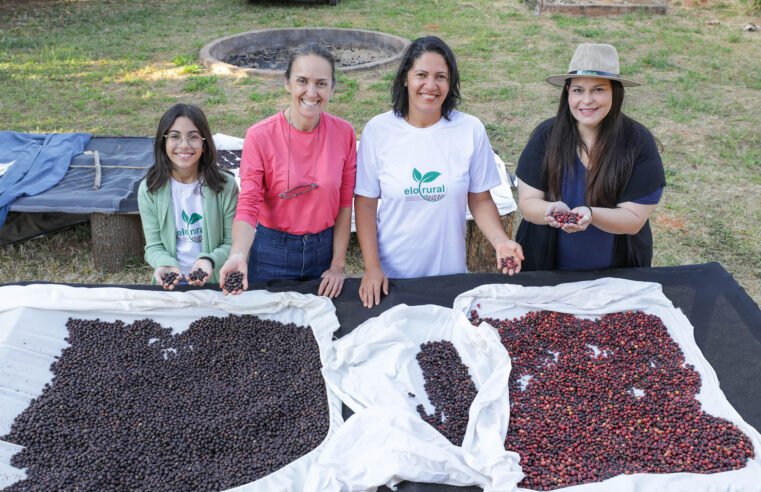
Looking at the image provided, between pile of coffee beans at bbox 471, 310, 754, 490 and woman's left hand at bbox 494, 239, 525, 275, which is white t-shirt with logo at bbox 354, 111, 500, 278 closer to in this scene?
woman's left hand at bbox 494, 239, 525, 275

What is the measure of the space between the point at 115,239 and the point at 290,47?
6.21m

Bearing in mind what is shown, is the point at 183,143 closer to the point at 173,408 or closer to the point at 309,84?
the point at 309,84

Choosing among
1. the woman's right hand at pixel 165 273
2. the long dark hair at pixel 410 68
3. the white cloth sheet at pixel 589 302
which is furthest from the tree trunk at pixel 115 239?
the white cloth sheet at pixel 589 302

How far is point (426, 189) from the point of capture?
2822mm

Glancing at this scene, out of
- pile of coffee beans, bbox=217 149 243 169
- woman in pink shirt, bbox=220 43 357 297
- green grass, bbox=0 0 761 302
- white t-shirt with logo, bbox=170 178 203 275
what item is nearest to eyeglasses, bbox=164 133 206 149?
white t-shirt with logo, bbox=170 178 203 275

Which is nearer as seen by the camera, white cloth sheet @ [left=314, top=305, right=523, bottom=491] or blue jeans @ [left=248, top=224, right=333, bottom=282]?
white cloth sheet @ [left=314, top=305, right=523, bottom=491]

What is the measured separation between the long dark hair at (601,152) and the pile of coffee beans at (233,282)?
1.37m

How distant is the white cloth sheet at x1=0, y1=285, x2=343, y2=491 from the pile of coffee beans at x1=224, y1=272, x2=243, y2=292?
0.25 metres

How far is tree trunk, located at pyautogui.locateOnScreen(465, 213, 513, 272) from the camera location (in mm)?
4554

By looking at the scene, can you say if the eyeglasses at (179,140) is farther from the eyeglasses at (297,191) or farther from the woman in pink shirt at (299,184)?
the eyeglasses at (297,191)

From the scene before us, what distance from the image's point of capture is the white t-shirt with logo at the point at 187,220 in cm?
307

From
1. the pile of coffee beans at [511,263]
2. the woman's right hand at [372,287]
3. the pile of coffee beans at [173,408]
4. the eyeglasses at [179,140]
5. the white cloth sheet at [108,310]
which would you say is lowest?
the pile of coffee beans at [173,408]

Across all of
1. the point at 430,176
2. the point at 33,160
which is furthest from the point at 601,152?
the point at 33,160

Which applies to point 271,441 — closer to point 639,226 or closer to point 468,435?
point 468,435
